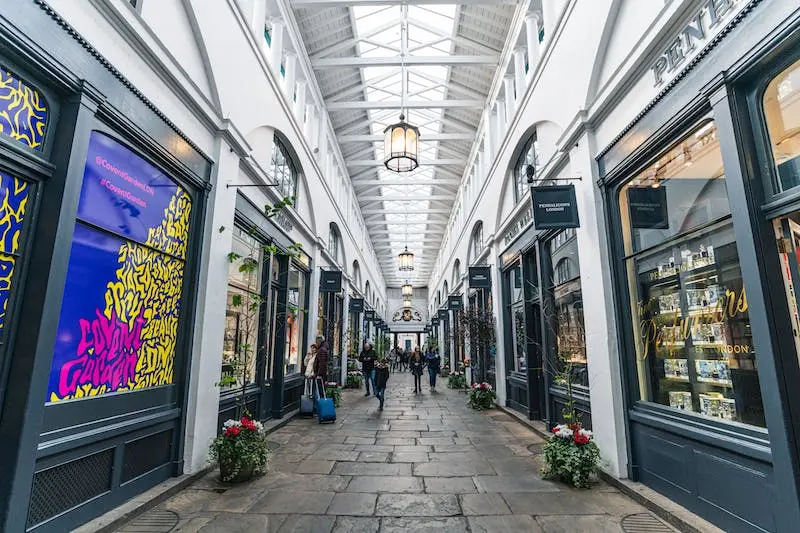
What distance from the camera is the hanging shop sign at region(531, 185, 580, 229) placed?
521cm

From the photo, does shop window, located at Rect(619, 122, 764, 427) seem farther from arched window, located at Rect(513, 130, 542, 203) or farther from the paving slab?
arched window, located at Rect(513, 130, 542, 203)

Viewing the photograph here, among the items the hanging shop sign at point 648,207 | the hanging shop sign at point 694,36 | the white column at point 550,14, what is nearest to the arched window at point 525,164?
the white column at point 550,14

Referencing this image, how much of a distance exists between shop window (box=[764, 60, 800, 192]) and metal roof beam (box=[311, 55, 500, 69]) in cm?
779

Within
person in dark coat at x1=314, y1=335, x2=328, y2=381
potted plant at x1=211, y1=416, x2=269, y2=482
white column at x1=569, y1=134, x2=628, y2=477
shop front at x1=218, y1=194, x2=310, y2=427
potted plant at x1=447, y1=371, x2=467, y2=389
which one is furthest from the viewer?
potted plant at x1=447, y1=371, x2=467, y2=389

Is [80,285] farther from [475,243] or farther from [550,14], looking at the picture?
[475,243]

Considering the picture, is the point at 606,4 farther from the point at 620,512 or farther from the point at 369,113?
the point at 369,113

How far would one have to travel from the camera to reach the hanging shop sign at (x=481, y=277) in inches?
419

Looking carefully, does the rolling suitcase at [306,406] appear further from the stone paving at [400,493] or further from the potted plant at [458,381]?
the potted plant at [458,381]

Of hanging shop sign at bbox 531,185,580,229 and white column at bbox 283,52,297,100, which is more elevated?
white column at bbox 283,52,297,100

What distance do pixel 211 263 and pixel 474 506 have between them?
12.7 ft

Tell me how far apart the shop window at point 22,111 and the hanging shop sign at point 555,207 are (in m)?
4.84

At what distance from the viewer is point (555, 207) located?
524cm

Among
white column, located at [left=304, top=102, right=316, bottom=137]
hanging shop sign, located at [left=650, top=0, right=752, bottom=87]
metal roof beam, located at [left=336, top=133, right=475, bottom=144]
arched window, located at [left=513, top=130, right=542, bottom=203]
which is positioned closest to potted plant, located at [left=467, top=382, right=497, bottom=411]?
arched window, located at [left=513, top=130, right=542, bottom=203]

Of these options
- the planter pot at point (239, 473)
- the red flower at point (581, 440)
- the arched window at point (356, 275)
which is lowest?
the planter pot at point (239, 473)
